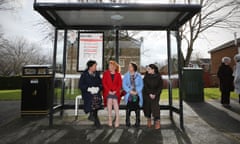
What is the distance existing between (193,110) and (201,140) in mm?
3042

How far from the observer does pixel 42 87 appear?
234 inches

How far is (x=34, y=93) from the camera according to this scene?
591cm

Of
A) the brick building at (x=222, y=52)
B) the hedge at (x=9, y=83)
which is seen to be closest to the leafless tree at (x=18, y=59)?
the hedge at (x=9, y=83)

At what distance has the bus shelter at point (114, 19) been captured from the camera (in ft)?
13.6

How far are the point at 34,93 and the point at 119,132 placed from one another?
3142 mm

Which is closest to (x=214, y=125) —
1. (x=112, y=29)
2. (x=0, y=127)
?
(x=112, y=29)

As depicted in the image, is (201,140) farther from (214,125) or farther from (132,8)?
(132,8)

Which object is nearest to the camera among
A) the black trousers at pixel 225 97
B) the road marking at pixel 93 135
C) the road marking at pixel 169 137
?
the road marking at pixel 169 137

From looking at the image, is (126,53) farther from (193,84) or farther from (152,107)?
(193,84)

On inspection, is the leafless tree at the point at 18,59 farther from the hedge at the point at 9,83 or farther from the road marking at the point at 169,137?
the road marking at the point at 169,137

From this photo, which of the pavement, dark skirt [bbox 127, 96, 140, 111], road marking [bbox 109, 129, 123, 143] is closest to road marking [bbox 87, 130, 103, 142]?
the pavement

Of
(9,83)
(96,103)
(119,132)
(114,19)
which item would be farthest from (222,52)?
(119,132)

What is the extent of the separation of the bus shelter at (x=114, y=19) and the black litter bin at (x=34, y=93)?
20.7 inches

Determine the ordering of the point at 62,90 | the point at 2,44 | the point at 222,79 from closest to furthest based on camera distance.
A: the point at 62,90, the point at 222,79, the point at 2,44
